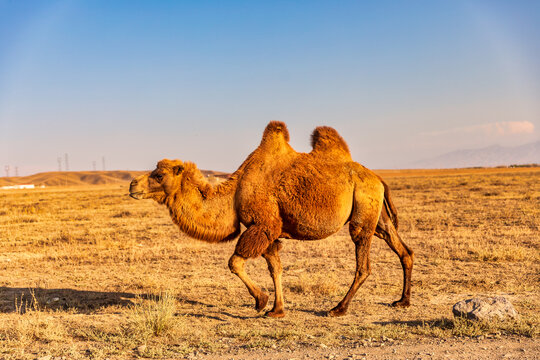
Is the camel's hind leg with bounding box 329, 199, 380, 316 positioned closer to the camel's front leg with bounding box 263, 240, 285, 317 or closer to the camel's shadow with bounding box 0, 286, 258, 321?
the camel's front leg with bounding box 263, 240, 285, 317

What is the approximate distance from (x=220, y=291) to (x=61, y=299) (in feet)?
9.42

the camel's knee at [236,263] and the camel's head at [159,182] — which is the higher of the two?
the camel's head at [159,182]

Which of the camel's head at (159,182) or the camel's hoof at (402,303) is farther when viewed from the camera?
the camel's hoof at (402,303)

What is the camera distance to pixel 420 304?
314 inches

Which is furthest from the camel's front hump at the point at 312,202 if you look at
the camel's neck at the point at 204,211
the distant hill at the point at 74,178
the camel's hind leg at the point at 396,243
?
the distant hill at the point at 74,178

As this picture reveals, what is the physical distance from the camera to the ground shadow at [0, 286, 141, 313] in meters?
8.26

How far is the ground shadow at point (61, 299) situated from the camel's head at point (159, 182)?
1.90m

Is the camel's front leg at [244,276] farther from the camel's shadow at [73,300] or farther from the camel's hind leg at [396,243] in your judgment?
the camel's hind leg at [396,243]

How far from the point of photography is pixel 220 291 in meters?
9.20

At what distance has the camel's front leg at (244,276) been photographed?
707 centimetres

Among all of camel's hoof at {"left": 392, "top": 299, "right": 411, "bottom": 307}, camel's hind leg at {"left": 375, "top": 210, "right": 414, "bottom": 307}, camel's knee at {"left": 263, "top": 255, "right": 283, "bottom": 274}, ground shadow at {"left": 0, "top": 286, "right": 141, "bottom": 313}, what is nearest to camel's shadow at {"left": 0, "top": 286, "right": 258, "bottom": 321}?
ground shadow at {"left": 0, "top": 286, "right": 141, "bottom": 313}

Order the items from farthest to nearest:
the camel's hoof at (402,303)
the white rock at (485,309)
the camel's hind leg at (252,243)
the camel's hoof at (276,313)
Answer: the camel's hoof at (402,303)
the camel's hoof at (276,313)
the camel's hind leg at (252,243)
the white rock at (485,309)

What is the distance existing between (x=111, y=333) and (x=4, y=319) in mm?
2034

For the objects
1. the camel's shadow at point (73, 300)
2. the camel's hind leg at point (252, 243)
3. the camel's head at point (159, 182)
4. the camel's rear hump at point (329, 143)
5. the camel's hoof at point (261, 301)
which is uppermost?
the camel's rear hump at point (329, 143)
